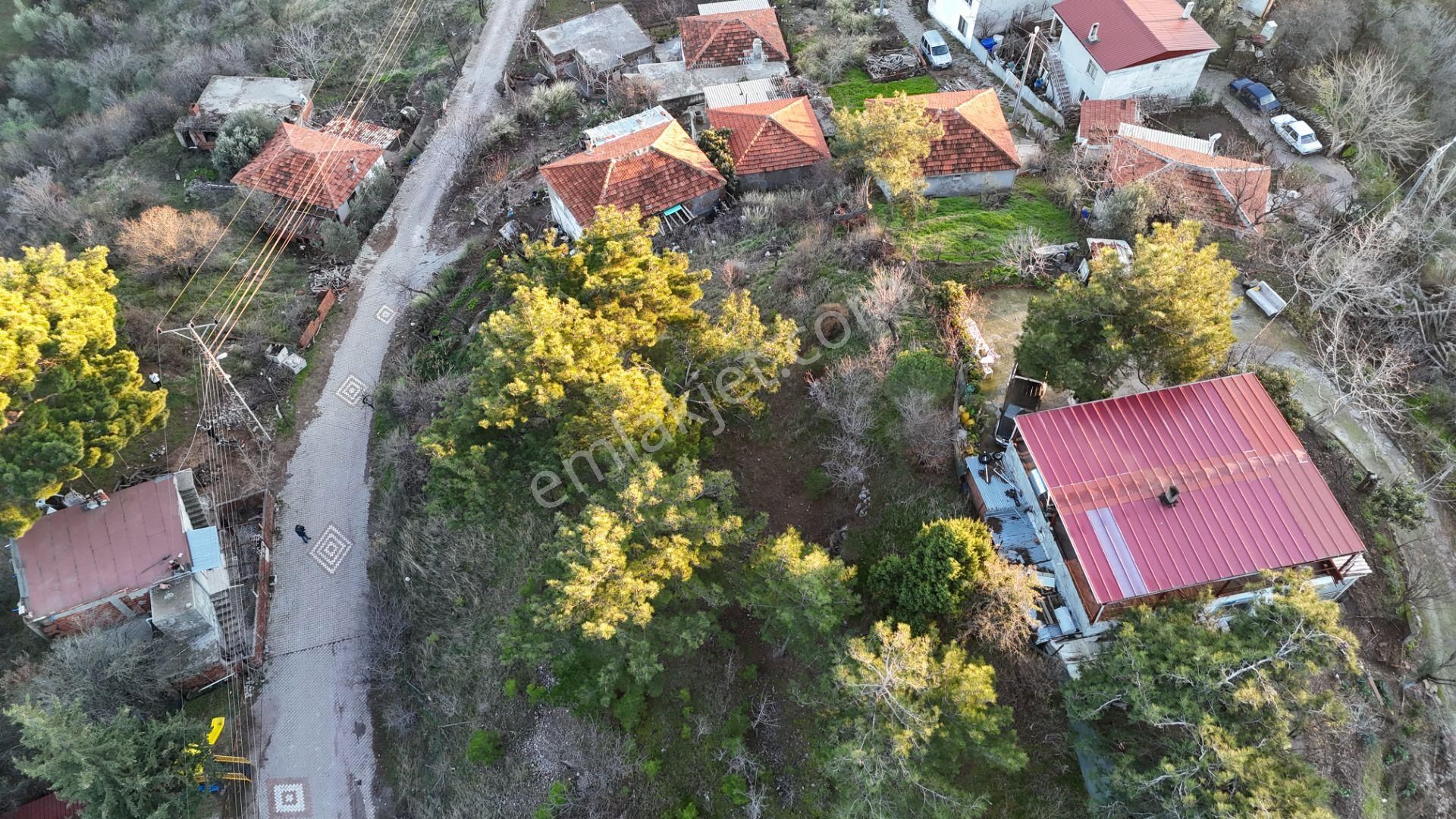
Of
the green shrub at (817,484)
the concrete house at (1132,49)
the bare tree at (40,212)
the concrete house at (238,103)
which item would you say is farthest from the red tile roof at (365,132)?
the concrete house at (1132,49)

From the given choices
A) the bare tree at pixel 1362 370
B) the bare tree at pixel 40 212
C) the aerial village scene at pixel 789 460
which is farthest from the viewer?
the bare tree at pixel 40 212

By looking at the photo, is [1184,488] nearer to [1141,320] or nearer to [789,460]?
[1141,320]

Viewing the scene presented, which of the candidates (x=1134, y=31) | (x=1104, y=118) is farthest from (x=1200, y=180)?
(x=1134, y=31)

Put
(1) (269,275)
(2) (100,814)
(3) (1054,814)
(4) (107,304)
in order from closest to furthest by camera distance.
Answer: (3) (1054,814) → (2) (100,814) → (4) (107,304) → (1) (269,275)

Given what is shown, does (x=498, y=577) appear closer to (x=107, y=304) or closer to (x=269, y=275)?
(x=107, y=304)

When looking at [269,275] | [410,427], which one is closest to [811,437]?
[410,427]

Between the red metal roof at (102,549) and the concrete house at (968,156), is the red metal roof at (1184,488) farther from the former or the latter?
the red metal roof at (102,549)

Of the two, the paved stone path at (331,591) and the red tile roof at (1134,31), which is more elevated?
the red tile roof at (1134,31)
